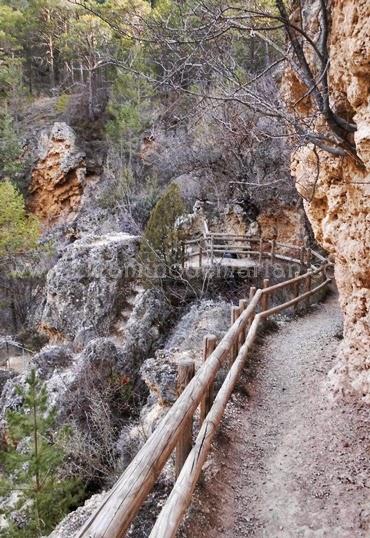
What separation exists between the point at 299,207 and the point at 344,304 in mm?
11834

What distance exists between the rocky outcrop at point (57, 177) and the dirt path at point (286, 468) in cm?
2251

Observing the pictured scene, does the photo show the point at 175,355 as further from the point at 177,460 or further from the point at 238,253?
the point at 238,253

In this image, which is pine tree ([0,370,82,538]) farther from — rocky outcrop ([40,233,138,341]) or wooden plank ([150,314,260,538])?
rocky outcrop ([40,233,138,341])

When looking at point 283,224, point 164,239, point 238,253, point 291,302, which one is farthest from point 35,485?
point 283,224

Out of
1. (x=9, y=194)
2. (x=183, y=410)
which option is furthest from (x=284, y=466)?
(x=9, y=194)

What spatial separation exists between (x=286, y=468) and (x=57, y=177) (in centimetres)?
2479

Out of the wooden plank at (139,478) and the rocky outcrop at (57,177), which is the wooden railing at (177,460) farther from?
the rocky outcrop at (57,177)

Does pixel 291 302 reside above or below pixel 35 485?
above

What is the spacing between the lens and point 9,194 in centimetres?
1748

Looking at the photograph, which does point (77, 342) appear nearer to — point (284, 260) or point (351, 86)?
point (284, 260)

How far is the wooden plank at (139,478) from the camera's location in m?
1.72

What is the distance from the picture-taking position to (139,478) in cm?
208

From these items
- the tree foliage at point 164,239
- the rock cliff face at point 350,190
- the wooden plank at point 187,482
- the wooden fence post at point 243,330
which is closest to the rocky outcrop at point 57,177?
the tree foliage at point 164,239

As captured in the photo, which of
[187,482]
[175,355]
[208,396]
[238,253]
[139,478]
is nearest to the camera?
[139,478]
